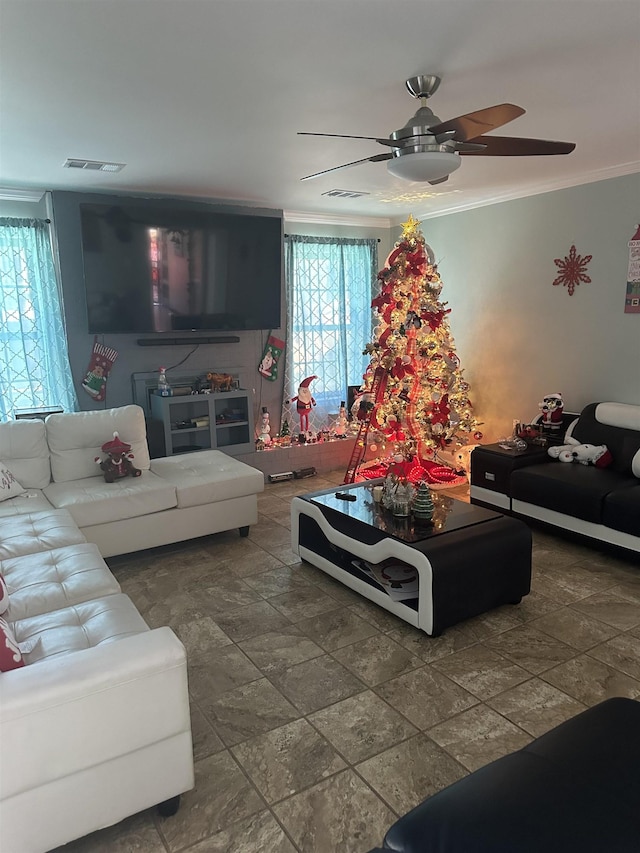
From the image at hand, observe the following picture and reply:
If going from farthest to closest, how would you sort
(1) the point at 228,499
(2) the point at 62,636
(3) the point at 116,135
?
(1) the point at 228,499, (3) the point at 116,135, (2) the point at 62,636

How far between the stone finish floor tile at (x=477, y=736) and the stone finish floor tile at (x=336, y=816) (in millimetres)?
369

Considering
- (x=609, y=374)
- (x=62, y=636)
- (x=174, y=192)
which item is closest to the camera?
(x=62, y=636)

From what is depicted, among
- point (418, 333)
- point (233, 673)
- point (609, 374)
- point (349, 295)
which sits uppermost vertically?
point (349, 295)

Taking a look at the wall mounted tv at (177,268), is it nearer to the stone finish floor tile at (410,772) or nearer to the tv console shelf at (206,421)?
the tv console shelf at (206,421)

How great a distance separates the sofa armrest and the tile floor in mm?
380

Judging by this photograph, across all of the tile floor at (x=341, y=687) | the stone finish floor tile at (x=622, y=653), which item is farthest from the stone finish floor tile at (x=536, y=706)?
the stone finish floor tile at (x=622, y=653)

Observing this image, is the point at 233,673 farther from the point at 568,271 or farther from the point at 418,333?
the point at 568,271

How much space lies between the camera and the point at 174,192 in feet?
15.9

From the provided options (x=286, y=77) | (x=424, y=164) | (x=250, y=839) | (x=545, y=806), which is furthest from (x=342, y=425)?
(x=545, y=806)

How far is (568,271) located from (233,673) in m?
3.95

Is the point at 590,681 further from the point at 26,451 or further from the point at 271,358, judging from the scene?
the point at 271,358

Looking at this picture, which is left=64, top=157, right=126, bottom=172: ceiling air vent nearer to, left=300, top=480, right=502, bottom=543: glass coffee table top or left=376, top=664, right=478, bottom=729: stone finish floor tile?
left=300, top=480, right=502, bottom=543: glass coffee table top

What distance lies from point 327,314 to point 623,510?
3.55m

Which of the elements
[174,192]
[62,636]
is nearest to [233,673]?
[62,636]
